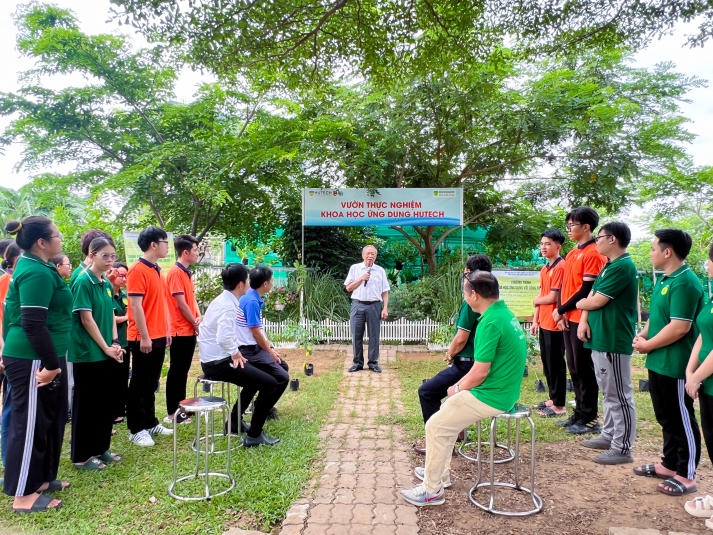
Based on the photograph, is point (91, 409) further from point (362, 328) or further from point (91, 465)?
point (362, 328)

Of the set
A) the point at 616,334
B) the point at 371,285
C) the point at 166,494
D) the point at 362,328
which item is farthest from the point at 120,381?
the point at 616,334

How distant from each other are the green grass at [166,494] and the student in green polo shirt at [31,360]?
0.20 meters

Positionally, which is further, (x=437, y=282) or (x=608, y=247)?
(x=437, y=282)

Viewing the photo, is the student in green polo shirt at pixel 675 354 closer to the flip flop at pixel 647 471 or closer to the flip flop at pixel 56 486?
the flip flop at pixel 647 471

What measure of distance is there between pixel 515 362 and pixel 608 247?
1640 millimetres

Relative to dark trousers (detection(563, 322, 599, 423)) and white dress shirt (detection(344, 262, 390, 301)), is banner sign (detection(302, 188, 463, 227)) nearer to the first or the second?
white dress shirt (detection(344, 262, 390, 301))

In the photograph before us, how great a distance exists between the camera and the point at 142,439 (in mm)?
4285

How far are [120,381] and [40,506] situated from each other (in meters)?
1.51

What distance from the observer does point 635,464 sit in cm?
379

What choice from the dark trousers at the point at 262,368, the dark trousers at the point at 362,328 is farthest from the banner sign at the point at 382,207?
the dark trousers at the point at 262,368

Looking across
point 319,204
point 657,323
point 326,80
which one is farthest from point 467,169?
point 657,323

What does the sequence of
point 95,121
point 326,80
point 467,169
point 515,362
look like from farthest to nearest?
point 467,169, point 95,121, point 326,80, point 515,362

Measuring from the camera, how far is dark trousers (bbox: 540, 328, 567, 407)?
4.98m

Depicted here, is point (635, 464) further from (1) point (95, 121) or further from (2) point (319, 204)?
(1) point (95, 121)
